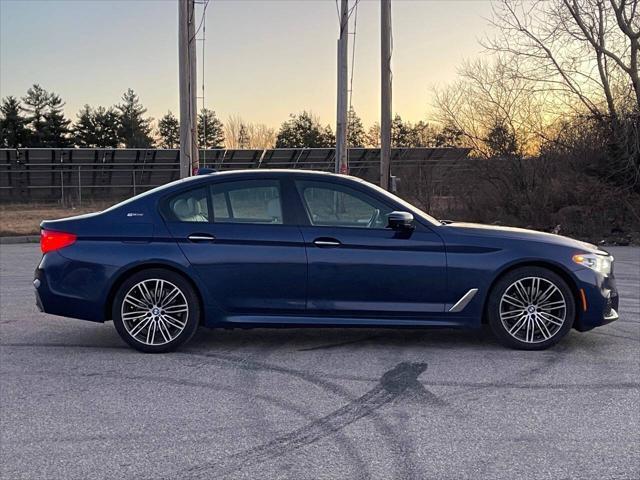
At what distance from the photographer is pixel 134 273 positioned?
5.55 meters

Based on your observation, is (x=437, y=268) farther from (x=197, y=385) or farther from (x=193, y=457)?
(x=193, y=457)

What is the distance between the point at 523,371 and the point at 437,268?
1.08m

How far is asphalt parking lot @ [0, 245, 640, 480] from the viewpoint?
3.41m

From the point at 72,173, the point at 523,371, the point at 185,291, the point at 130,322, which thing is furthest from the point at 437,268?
the point at 72,173

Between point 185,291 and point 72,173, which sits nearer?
point 185,291

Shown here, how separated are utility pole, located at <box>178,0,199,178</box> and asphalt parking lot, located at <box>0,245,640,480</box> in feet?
33.2

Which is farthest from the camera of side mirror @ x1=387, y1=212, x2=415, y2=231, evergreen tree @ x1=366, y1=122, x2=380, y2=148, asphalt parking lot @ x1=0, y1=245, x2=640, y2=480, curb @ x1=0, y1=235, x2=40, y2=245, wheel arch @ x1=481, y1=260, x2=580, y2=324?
evergreen tree @ x1=366, y1=122, x2=380, y2=148

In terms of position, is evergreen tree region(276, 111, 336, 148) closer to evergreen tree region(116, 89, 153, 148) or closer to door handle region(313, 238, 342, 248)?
evergreen tree region(116, 89, 153, 148)

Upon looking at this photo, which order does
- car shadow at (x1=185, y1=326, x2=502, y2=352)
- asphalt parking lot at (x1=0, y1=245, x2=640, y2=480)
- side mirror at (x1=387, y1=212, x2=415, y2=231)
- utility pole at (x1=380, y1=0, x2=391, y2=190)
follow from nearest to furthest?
asphalt parking lot at (x1=0, y1=245, x2=640, y2=480) → side mirror at (x1=387, y1=212, x2=415, y2=231) → car shadow at (x1=185, y1=326, x2=502, y2=352) → utility pole at (x1=380, y1=0, x2=391, y2=190)

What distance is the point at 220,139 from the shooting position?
2347 inches

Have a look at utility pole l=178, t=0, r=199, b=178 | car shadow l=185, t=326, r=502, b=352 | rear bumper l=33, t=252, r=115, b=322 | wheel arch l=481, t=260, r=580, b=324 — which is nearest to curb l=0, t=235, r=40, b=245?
utility pole l=178, t=0, r=199, b=178

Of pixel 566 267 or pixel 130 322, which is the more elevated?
pixel 566 267

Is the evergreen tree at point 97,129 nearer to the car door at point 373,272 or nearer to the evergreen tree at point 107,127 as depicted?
the evergreen tree at point 107,127

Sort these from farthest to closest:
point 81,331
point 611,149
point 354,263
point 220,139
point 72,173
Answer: point 220,139
point 72,173
point 611,149
point 81,331
point 354,263
